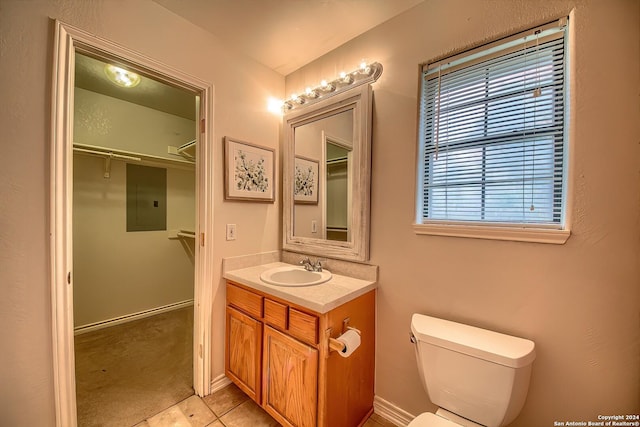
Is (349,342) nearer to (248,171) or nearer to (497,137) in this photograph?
(497,137)

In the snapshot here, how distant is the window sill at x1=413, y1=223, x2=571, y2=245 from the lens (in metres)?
1.03

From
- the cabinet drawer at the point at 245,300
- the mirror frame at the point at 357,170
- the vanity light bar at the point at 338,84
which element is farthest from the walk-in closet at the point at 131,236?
the mirror frame at the point at 357,170

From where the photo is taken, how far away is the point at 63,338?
1.17 metres

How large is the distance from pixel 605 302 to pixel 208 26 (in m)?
2.51

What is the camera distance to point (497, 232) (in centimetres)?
115

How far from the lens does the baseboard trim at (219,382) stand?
1714 millimetres

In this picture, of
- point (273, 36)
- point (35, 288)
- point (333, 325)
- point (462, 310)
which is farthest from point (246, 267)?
point (273, 36)

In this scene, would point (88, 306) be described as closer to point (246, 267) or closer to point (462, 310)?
point (246, 267)

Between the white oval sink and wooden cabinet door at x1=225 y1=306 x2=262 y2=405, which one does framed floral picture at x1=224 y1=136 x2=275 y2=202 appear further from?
wooden cabinet door at x1=225 y1=306 x2=262 y2=405

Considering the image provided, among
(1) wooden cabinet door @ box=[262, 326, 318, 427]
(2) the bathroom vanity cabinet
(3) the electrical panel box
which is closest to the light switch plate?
(2) the bathroom vanity cabinet

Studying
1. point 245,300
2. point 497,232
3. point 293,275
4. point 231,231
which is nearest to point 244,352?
point 245,300

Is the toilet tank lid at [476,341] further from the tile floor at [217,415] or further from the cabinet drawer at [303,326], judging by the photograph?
the tile floor at [217,415]

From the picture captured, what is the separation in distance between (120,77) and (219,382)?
2491 mm

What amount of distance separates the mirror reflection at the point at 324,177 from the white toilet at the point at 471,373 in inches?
30.6
